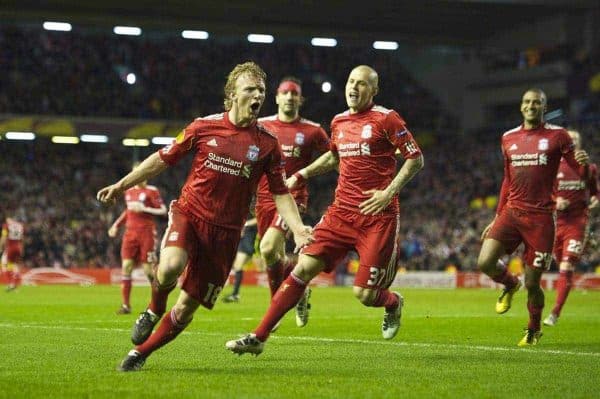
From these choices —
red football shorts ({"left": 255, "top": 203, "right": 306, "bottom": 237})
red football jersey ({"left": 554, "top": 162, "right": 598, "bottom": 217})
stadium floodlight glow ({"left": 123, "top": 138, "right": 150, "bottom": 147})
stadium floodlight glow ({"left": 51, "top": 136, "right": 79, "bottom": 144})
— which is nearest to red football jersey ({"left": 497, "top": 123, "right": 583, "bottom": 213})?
red football shorts ({"left": 255, "top": 203, "right": 306, "bottom": 237})

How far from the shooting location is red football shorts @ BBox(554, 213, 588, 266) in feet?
A: 56.0

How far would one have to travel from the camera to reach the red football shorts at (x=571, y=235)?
17.1m

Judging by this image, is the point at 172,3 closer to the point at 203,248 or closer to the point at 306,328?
the point at 306,328

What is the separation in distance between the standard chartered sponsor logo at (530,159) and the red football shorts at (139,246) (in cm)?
1011

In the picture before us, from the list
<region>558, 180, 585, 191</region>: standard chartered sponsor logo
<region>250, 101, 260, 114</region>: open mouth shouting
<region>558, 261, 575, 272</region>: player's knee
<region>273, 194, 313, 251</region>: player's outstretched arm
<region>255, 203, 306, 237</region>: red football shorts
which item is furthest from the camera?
<region>558, 180, 585, 191</region>: standard chartered sponsor logo

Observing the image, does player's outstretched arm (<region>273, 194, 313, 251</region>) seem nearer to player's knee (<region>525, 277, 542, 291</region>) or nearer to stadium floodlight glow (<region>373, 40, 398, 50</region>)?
player's knee (<region>525, 277, 542, 291</region>)

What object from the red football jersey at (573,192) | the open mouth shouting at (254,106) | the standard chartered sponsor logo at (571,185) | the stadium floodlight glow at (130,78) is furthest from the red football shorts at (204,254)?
the stadium floodlight glow at (130,78)

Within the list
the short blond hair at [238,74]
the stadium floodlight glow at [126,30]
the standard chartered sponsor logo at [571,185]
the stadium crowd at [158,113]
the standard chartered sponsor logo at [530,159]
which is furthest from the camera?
the stadium floodlight glow at [126,30]

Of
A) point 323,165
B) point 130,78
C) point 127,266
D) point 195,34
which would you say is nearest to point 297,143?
point 323,165

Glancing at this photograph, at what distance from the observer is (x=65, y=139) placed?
46.6 metres

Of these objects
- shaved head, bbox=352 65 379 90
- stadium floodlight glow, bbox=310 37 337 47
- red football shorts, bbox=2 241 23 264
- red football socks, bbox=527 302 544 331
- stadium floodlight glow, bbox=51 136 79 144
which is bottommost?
red football shorts, bbox=2 241 23 264

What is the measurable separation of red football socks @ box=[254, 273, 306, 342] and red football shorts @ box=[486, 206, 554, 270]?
349 cm

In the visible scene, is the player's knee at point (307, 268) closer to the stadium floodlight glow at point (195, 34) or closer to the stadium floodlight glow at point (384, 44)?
the stadium floodlight glow at point (195, 34)

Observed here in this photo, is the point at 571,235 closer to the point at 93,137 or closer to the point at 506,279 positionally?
the point at 506,279
